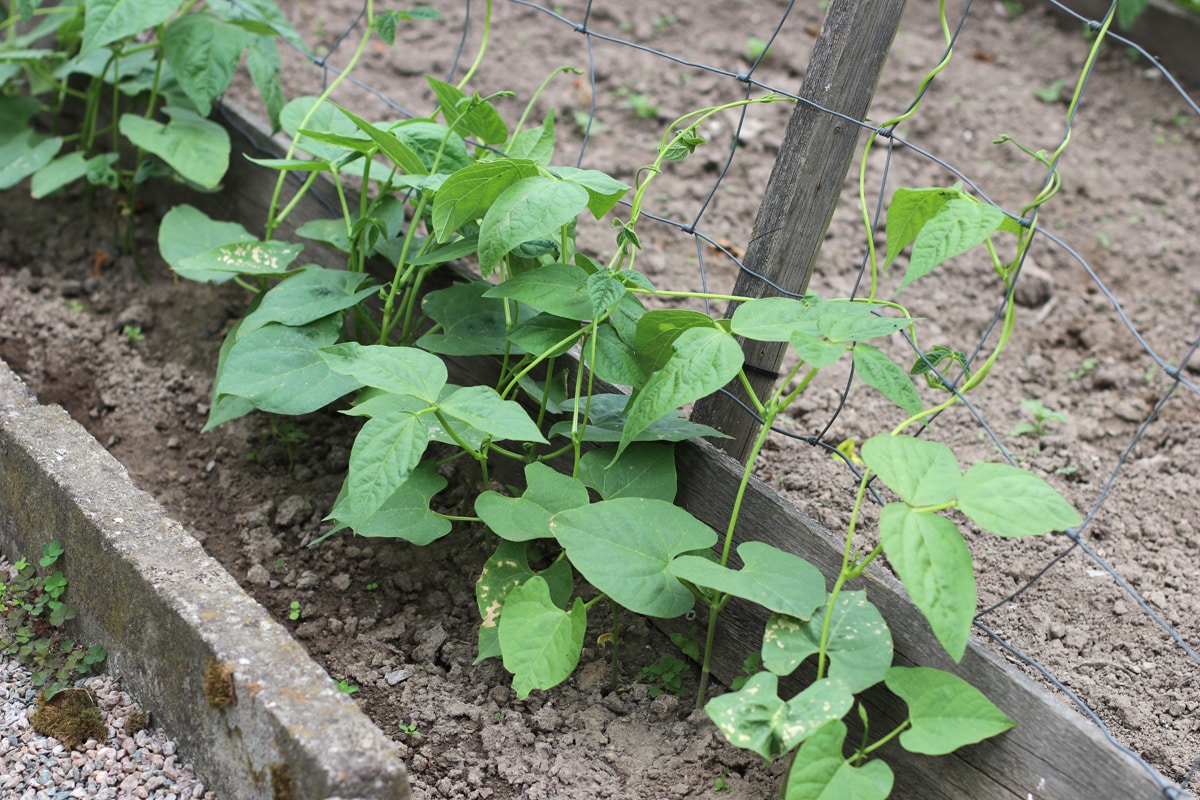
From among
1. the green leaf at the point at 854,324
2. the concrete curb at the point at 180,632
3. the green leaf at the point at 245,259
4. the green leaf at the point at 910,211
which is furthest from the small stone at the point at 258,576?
the green leaf at the point at 910,211

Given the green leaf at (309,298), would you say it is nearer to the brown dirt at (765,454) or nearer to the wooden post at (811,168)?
the brown dirt at (765,454)

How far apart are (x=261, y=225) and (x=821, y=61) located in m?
1.54

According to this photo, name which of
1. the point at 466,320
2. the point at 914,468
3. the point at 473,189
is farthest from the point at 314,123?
the point at 914,468

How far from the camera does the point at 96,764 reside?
162cm

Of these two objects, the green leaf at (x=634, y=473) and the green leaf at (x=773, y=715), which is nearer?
the green leaf at (x=773, y=715)

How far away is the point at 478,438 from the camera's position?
5.97ft

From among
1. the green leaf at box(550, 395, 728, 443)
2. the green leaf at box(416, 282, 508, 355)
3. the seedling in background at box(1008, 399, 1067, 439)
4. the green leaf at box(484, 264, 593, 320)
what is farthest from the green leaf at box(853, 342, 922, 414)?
the seedling in background at box(1008, 399, 1067, 439)

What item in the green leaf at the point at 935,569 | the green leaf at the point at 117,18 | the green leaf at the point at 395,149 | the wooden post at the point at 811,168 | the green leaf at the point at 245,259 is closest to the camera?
the green leaf at the point at 935,569

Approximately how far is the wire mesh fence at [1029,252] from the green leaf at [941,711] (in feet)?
0.54

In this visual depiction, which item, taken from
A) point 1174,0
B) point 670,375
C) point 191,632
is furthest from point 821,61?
point 1174,0

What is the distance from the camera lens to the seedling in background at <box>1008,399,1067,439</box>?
2449 mm

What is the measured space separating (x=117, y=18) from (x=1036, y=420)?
229 cm

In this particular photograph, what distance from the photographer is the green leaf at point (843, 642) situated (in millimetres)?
1473

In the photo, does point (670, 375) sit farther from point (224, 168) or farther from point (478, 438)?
point (224, 168)
